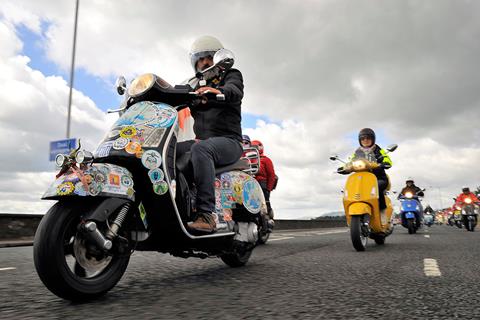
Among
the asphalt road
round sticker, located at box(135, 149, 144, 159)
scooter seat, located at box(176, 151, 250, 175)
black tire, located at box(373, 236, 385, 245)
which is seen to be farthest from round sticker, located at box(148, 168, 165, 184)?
black tire, located at box(373, 236, 385, 245)

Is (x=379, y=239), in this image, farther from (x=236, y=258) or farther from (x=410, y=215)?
(x=410, y=215)

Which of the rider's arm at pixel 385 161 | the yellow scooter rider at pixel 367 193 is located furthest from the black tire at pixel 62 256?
the rider's arm at pixel 385 161

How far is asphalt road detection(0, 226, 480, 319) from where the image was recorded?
90.2 inches

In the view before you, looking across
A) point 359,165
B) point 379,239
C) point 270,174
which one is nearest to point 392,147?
point 359,165

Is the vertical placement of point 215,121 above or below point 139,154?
above

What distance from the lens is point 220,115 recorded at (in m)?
4.07

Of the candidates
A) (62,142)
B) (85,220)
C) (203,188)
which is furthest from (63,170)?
(62,142)

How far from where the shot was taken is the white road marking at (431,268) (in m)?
3.77

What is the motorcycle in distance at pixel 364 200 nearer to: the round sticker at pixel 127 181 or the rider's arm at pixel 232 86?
the rider's arm at pixel 232 86

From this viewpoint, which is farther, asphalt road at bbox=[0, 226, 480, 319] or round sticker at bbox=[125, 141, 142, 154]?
round sticker at bbox=[125, 141, 142, 154]

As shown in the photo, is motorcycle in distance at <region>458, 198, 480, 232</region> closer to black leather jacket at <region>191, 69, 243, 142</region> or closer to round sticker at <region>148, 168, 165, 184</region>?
black leather jacket at <region>191, 69, 243, 142</region>

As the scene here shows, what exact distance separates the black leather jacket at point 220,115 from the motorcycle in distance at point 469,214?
15.7 m

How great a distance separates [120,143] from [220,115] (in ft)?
4.38

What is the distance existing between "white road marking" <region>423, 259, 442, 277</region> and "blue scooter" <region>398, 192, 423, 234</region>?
9025 mm
